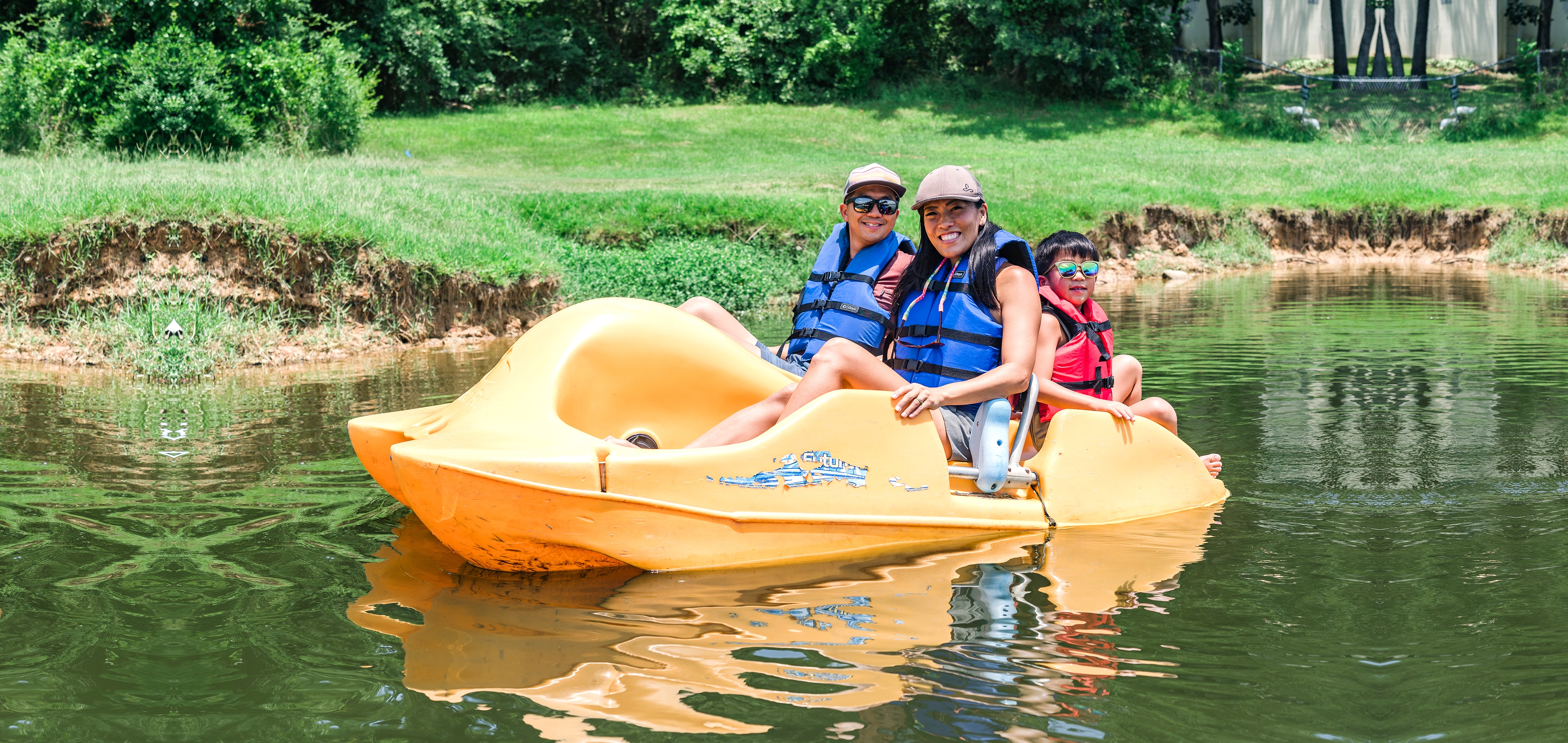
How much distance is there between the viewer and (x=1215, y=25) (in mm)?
25938

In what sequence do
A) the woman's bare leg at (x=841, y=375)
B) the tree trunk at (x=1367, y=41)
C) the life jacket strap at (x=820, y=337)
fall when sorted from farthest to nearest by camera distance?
1. the tree trunk at (x=1367, y=41)
2. the life jacket strap at (x=820, y=337)
3. the woman's bare leg at (x=841, y=375)

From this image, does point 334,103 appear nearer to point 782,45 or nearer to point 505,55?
point 505,55

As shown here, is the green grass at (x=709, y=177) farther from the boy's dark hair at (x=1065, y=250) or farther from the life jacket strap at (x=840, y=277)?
the boy's dark hair at (x=1065, y=250)

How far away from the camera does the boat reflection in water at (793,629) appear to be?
3.09 metres

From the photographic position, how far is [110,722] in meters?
2.94

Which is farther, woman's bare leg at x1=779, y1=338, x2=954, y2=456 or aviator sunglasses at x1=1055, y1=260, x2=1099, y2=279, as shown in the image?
aviator sunglasses at x1=1055, y1=260, x2=1099, y2=279

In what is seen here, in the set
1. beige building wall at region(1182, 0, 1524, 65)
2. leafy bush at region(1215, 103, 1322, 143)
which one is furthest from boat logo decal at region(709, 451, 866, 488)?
beige building wall at region(1182, 0, 1524, 65)

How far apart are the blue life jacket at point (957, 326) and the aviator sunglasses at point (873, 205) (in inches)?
18.3

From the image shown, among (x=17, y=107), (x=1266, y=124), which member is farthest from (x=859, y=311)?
(x=1266, y=124)

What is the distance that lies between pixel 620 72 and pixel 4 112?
13.7m

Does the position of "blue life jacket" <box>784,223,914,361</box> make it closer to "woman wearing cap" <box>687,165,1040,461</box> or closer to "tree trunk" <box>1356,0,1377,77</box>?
"woman wearing cap" <box>687,165,1040,461</box>

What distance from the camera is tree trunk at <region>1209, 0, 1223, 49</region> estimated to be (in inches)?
1017

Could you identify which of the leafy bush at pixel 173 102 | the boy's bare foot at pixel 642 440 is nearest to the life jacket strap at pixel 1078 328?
the boy's bare foot at pixel 642 440

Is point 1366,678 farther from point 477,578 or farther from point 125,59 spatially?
point 125,59
